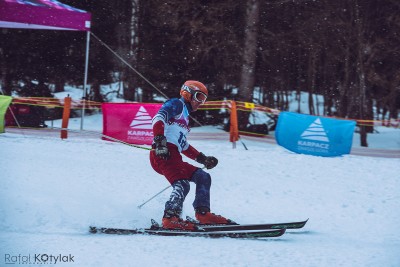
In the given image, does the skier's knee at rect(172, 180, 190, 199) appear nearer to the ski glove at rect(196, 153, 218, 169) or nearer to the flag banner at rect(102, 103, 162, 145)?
the ski glove at rect(196, 153, 218, 169)

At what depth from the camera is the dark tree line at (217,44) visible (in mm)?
16578

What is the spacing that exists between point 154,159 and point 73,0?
15356 mm

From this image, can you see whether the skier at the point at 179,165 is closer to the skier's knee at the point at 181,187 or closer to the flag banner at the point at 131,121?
the skier's knee at the point at 181,187

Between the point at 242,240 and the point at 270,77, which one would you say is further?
the point at 270,77

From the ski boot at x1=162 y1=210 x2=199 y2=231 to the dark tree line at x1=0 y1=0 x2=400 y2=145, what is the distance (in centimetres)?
1059

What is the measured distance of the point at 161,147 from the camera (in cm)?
516

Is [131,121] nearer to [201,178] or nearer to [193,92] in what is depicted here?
[193,92]

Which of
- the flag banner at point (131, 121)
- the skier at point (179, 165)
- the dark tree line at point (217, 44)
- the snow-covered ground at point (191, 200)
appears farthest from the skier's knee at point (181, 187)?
the dark tree line at point (217, 44)

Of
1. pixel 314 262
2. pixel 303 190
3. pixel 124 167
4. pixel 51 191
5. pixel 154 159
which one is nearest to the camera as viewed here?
pixel 314 262

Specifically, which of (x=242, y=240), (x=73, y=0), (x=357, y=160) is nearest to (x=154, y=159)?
(x=242, y=240)

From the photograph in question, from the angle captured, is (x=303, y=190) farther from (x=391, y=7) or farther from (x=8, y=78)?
(x=8, y=78)

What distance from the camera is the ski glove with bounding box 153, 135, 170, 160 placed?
16.8 ft

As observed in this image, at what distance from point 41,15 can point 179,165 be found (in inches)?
296

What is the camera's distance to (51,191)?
7.04m
